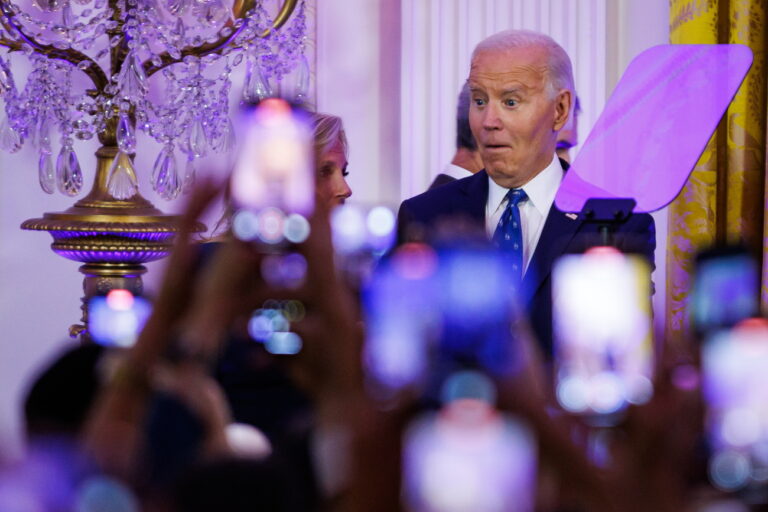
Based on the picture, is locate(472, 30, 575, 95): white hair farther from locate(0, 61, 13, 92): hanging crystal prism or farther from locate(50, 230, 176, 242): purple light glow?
locate(0, 61, 13, 92): hanging crystal prism

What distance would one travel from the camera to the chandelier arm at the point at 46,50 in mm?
2152

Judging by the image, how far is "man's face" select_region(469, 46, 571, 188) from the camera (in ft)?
5.44

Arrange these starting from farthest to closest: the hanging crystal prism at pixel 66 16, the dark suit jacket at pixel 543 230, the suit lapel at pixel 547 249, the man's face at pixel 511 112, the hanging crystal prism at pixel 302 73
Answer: the hanging crystal prism at pixel 302 73, the hanging crystal prism at pixel 66 16, the man's face at pixel 511 112, the suit lapel at pixel 547 249, the dark suit jacket at pixel 543 230

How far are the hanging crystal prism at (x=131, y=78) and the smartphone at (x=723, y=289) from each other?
6.16 ft

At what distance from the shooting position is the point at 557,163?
1713 millimetres

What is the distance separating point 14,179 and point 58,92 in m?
0.70

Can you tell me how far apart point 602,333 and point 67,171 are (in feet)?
6.25

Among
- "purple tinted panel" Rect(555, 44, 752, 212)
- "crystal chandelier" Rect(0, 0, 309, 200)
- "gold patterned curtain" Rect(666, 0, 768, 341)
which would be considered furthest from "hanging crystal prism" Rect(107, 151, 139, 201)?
"purple tinted panel" Rect(555, 44, 752, 212)

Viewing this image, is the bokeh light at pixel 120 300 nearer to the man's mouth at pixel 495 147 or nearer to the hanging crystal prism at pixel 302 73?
the man's mouth at pixel 495 147

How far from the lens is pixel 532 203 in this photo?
63.9 inches

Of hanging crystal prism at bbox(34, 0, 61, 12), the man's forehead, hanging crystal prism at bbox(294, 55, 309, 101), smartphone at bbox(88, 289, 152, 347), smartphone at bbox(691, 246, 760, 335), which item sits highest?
hanging crystal prism at bbox(34, 0, 61, 12)

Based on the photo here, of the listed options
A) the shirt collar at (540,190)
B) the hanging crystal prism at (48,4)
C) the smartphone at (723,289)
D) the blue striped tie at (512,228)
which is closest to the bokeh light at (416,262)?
the smartphone at (723,289)

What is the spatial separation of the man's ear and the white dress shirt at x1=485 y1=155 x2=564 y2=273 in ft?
0.28

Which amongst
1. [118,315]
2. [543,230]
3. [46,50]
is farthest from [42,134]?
[118,315]
